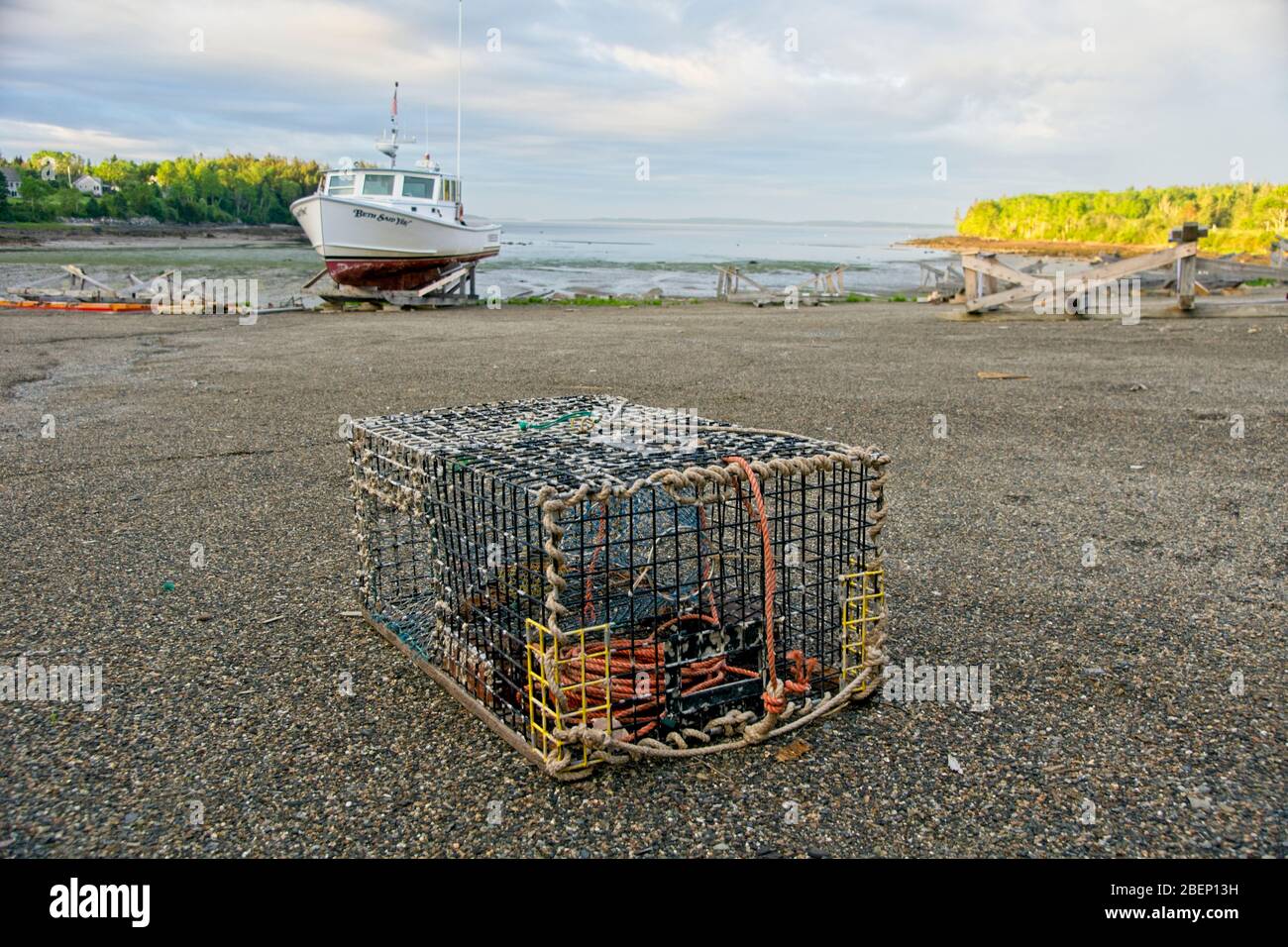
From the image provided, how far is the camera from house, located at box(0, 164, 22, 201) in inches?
4929

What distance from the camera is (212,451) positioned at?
8.34 m

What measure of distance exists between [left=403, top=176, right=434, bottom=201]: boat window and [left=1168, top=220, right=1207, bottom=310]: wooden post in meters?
19.7

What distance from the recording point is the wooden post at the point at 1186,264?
1878 centimetres

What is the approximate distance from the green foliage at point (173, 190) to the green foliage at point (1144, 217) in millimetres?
86058

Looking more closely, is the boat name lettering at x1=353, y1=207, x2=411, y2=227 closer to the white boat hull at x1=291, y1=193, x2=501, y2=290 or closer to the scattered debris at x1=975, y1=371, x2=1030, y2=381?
the white boat hull at x1=291, y1=193, x2=501, y2=290

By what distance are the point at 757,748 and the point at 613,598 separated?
3.48 ft

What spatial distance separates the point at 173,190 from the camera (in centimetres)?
13512

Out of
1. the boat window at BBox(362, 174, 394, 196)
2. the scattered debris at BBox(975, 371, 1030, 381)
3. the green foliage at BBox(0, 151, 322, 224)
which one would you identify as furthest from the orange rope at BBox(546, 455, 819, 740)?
the green foliage at BBox(0, 151, 322, 224)

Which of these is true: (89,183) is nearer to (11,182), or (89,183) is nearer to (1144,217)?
(11,182)

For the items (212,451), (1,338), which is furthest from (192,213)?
(212,451)

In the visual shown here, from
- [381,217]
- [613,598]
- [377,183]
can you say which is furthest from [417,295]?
[613,598]

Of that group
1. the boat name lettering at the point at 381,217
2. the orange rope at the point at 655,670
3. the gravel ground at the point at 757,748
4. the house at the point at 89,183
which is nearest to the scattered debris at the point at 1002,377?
the gravel ground at the point at 757,748

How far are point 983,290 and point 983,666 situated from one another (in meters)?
19.6

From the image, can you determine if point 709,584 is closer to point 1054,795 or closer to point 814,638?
point 814,638
